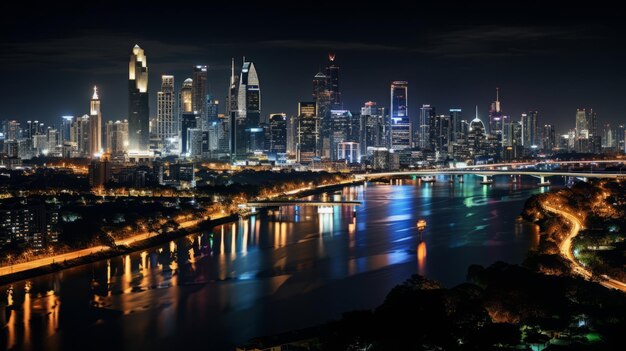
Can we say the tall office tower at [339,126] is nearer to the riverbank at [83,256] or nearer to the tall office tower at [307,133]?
the tall office tower at [307,133]

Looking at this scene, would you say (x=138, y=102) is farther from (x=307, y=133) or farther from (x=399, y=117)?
(x=399, y=117)

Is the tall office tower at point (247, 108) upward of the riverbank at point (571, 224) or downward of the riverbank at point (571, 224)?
upward

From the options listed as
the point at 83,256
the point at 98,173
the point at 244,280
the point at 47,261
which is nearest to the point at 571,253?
the point at 244,280

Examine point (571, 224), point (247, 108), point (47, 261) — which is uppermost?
point (247, 108)

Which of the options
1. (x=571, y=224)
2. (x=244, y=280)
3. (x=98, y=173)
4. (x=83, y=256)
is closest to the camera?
(x=244, y=280)

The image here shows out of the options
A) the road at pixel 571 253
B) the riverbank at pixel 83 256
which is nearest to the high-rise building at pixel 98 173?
the riverbank at pixel 83 256

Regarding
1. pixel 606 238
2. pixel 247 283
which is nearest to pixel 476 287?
pixel 247 283

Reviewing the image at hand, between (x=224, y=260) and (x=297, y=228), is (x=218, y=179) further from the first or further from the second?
(x=224, y=260)
